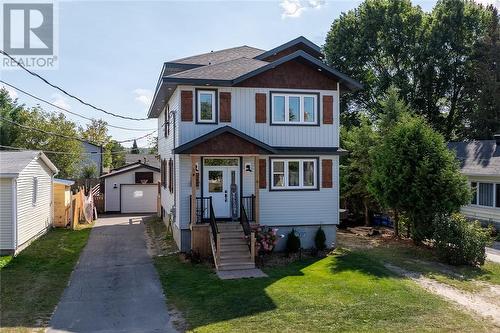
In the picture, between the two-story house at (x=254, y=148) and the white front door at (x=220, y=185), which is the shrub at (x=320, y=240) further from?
the white front door at (x=220, y=185)

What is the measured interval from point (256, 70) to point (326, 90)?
301 centimetres

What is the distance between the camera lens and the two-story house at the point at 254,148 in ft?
48.2

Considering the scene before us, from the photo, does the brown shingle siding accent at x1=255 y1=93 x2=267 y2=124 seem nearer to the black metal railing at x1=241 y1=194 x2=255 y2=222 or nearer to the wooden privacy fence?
the black metal railing at x1=241 y1=194 x2=255 y2=222

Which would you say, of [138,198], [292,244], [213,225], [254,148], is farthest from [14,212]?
[138,198]

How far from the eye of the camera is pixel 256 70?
1516 centimetres

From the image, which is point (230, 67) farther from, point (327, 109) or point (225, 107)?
point (327, 109)

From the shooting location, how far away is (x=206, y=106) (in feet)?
50.3

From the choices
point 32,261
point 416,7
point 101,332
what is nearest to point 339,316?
point 101,332

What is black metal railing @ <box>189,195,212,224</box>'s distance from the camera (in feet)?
49.6

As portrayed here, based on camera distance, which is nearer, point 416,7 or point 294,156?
point 294,156

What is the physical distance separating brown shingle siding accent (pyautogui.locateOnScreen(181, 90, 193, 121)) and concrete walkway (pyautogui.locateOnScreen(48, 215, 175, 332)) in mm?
5156

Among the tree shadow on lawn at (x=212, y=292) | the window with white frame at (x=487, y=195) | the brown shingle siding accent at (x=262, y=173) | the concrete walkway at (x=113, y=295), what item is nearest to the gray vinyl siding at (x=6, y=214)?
the concrete walkway at (x=113, y=295)

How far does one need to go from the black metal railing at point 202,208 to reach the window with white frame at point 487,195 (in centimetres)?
1399

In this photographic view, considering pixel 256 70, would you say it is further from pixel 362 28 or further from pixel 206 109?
pixel 362 28
